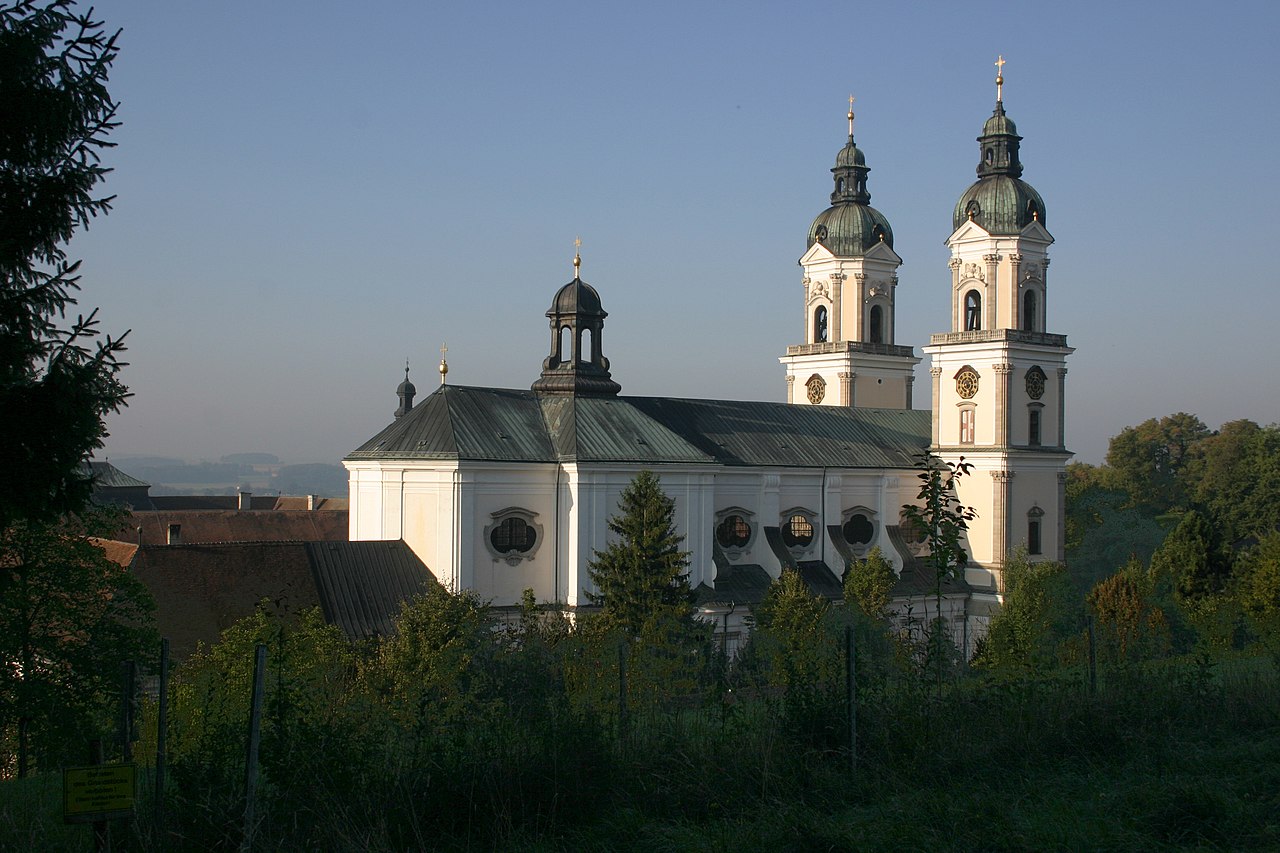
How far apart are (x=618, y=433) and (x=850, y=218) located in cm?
1952

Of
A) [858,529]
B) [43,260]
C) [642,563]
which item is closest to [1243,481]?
[858,529]

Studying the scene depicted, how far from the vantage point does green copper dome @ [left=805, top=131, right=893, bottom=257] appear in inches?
2002

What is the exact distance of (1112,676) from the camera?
1279 centimetres

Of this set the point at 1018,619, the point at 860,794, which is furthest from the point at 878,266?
the point at 860,794

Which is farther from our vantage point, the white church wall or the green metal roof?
the green metal roof

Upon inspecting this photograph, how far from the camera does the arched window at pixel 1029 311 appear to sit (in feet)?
148

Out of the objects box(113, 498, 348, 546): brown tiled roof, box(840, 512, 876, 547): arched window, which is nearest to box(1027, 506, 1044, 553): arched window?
box(840, 512, 876, 547): arched window

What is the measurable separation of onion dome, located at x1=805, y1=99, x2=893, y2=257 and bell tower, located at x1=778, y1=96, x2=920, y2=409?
0.13 ft

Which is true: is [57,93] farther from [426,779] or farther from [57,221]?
[426,779]

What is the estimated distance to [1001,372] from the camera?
4400 centimetres

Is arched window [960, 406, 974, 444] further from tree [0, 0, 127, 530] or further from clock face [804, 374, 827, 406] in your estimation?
tree [0, 0, 127, 530]

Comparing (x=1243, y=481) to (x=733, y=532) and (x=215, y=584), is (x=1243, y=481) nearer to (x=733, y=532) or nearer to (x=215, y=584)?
(x=733, y=532)

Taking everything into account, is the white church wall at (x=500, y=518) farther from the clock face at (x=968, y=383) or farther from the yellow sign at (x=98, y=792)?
the yellow sign at (x=98, y=792)

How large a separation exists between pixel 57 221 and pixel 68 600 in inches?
308
